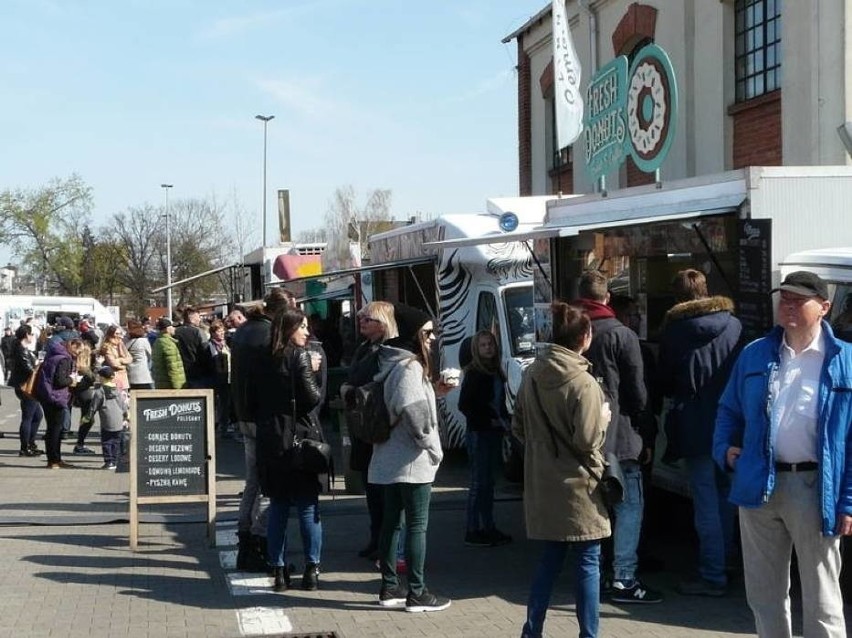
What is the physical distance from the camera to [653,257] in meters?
8.84

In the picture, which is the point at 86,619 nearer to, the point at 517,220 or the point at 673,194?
the point at 673,194

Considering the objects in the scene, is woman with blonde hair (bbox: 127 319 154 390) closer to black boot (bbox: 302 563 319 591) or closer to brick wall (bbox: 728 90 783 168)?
black boot (bbox: 302 563 319 591)

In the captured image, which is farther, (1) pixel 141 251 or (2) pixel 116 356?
(1) pixel 141 251

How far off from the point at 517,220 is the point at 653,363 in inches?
216

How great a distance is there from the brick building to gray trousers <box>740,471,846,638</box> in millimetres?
9417

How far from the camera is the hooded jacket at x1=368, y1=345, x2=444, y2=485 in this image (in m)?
6.79

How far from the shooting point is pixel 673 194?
26.5 feet

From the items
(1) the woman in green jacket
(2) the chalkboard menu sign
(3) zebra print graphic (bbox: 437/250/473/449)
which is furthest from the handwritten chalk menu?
(1) the woman in green jacket

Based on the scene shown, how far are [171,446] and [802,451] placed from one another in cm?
545

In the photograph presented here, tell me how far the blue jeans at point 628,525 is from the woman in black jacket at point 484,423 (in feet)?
5.68

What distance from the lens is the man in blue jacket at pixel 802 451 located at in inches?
191

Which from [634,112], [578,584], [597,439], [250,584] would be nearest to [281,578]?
[250,584]

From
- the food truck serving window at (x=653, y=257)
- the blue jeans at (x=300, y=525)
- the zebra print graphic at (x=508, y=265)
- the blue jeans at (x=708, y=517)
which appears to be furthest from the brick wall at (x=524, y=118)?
the blue jeans at (x=300, y=525)

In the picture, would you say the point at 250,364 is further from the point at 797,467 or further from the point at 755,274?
the point at 797,467
